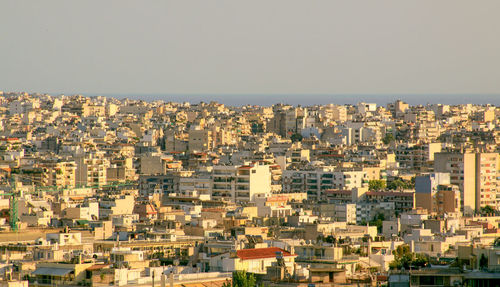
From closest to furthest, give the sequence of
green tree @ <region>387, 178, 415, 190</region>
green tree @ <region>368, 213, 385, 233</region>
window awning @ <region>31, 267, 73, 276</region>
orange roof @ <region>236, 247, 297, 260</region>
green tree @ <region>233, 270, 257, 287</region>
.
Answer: green tree @ <region>233, 270, 257, 287</region>, window awning @ <region>31, 267, 73, 276</region>, orange roof @ <region>236, 247, 297, 260</region>, green tree @ <region>368, 213, 385, 233</region>, green tree @ <region>387, 178, 415, 190</region>

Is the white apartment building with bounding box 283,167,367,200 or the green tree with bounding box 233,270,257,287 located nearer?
the green tree with bounding box 233,270,257,287

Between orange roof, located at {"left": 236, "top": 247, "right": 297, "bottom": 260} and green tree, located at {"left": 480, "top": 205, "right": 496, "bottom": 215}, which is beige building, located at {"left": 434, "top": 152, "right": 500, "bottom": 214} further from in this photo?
orange roof, located at {"left": 236, "top": 247, "right": 297, "bottom": 260}

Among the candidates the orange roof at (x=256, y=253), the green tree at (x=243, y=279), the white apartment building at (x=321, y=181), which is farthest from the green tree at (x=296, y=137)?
the green tree at (x=243, y=279)

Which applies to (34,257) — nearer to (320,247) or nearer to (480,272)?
(320,247)

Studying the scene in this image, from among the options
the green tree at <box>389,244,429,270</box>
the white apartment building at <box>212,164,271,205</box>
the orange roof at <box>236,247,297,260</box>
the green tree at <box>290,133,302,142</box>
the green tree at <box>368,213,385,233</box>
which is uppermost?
the orange roof at <box>236,247,297,260</box>

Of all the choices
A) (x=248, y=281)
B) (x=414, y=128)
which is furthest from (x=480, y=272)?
(x=414, y=128)

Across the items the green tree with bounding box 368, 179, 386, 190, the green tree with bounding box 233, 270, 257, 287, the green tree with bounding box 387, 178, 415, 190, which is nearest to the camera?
the green tree with bounding box 233, 270, 257, 287

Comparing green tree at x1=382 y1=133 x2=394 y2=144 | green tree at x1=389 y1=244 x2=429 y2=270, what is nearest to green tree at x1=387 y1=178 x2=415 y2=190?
green tree at x1=389 y1=244 x2=429 y2=270

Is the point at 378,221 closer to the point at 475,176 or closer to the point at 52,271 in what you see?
the point at 475,176
